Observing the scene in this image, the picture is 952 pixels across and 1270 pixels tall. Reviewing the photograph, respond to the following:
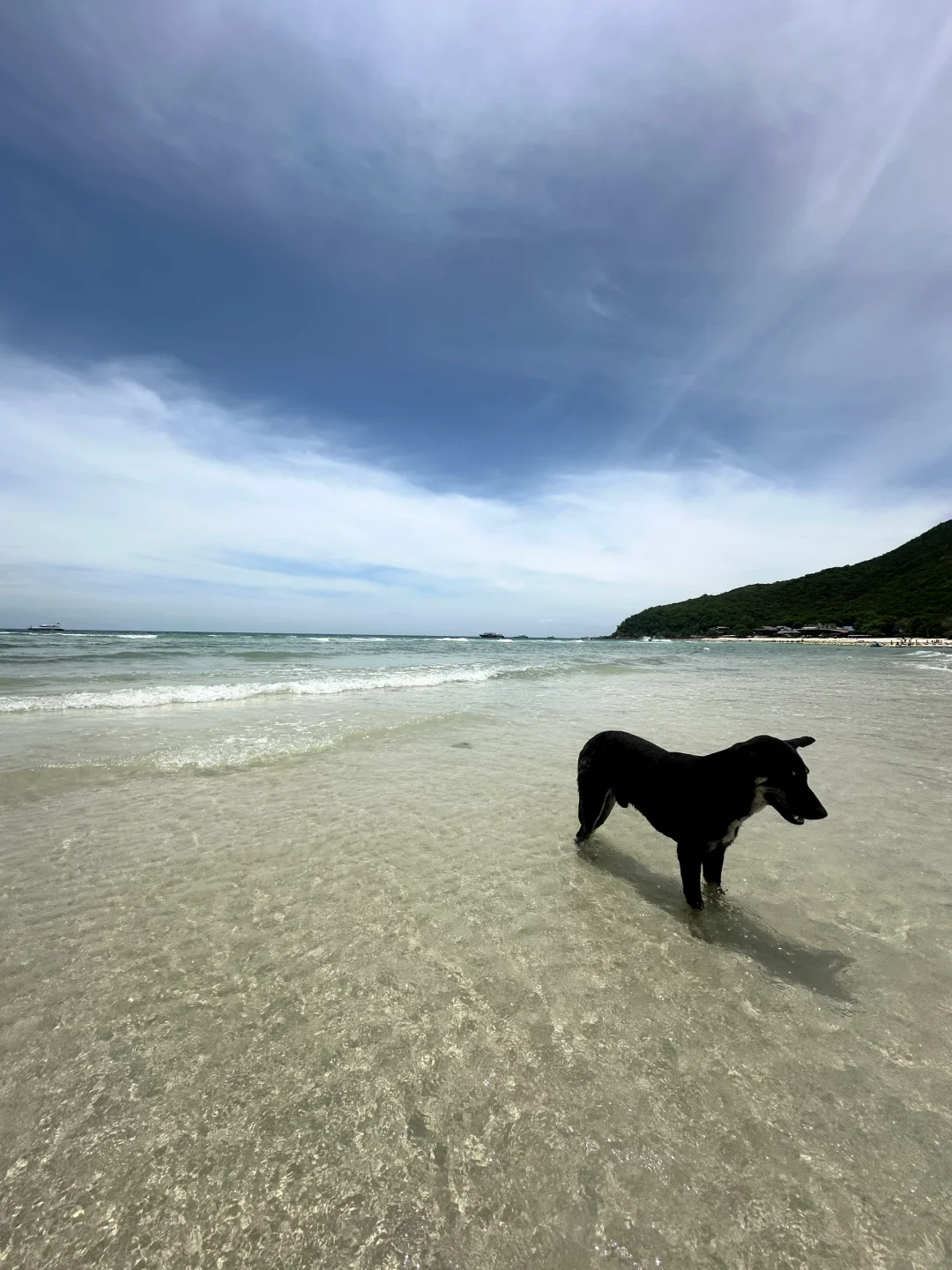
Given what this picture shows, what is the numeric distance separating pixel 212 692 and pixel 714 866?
14399 millimetres

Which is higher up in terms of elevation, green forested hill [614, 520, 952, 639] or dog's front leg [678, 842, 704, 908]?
green forested hill [614, 520, 952, 639]

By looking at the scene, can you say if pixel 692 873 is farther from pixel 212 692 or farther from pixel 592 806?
pixel 212 692

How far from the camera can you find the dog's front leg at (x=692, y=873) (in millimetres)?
3758

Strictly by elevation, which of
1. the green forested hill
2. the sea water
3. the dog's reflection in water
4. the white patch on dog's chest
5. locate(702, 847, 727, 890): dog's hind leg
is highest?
the green forested hill

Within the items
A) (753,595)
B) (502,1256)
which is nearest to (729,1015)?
(502,1256)

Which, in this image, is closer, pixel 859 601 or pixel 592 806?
pixel 592 806

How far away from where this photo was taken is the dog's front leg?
12.3 ft

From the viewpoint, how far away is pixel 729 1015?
9.15 feet

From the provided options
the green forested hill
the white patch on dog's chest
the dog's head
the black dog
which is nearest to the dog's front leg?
the black dog

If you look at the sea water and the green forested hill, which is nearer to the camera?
the sea water

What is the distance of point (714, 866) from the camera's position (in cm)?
402

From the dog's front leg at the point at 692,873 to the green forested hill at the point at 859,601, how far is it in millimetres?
97364

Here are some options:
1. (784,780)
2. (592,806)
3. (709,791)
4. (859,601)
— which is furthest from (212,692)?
(859,601)

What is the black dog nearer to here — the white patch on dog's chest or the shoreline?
the white patch on dog's chest
